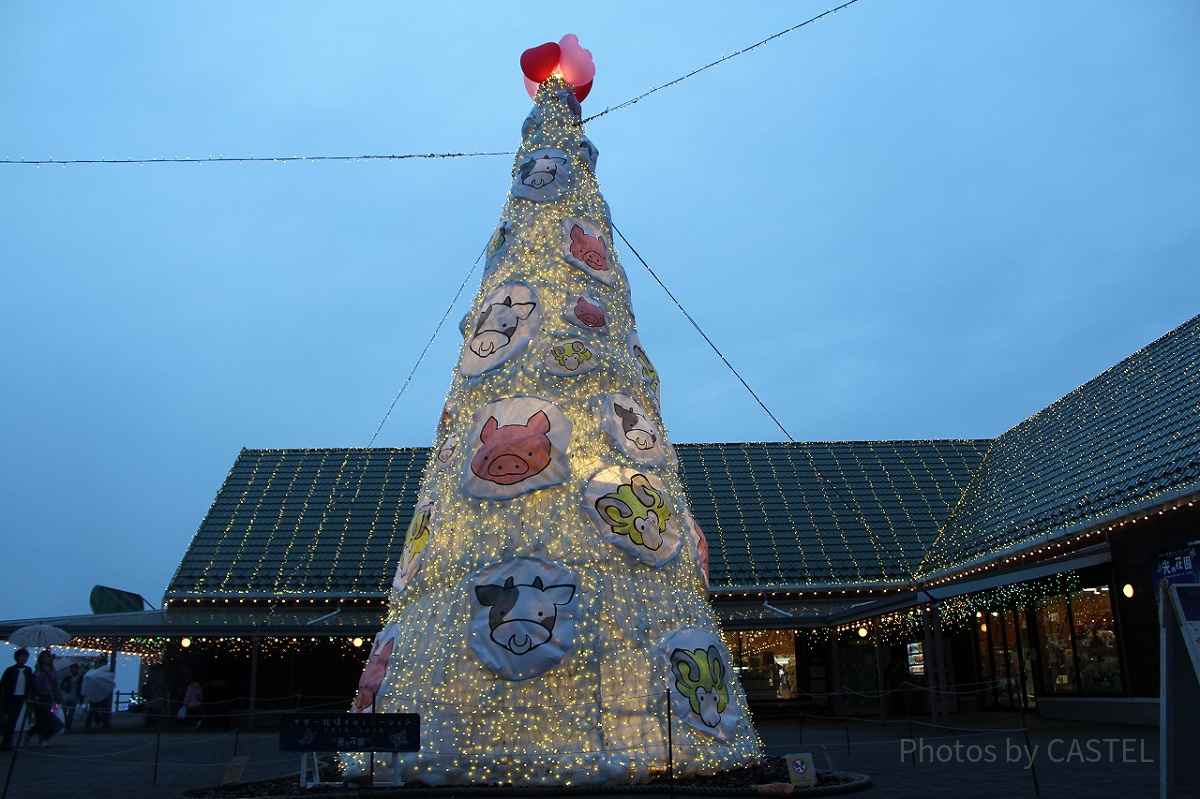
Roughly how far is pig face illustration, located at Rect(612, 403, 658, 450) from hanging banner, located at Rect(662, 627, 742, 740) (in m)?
1.73

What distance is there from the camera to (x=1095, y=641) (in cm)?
1284

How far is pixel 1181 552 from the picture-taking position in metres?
10.7

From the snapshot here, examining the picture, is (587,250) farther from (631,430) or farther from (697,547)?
(697,547)

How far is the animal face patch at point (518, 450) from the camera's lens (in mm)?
7516

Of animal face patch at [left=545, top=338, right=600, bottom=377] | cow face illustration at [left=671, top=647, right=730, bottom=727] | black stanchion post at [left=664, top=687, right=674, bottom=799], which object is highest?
animal face patch at [left=545, top=338, right=600, bottom=377]

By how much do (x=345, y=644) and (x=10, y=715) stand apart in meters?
6.19

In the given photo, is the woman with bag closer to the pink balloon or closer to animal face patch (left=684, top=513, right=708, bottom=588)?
animal face patch (left=684, top=513, right=708, bottom=588)

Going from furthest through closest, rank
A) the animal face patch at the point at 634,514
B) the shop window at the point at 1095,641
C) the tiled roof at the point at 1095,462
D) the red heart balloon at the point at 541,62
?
the shop window at the point at 1095,641, the tiled roof at the point at 1095,462, the red heart balloon at the point at 541,62, the animal face patch at the point at 634,514

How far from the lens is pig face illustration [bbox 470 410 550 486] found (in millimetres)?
7531

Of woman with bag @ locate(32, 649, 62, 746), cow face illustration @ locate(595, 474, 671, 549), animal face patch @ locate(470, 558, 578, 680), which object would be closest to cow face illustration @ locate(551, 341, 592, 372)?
cow face illustration @ locate(595, 474, 671, 549)

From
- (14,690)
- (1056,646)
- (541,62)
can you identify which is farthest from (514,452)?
(1056,646)

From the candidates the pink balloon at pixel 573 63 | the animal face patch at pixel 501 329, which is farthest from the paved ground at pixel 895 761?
the pink balloon at pixel 573 63

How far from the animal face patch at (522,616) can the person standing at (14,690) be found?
26.6ft

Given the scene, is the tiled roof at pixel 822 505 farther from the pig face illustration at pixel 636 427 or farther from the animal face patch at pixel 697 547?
the pig face illustration at pixel 636 427
